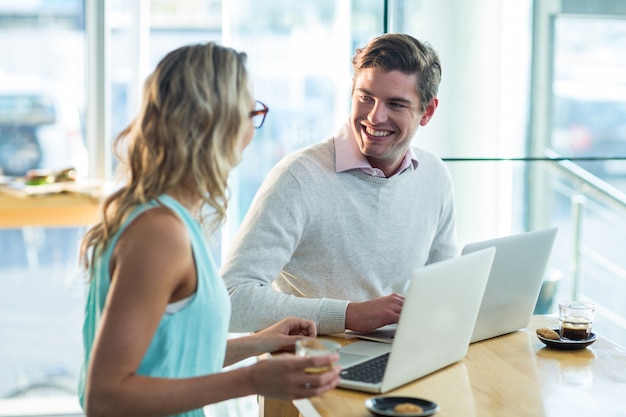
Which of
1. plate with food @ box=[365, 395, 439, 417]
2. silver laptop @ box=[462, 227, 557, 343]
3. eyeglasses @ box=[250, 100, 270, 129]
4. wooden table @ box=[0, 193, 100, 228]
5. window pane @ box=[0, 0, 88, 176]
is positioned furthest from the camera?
window pane @ box=[0, 0, 88, 176]

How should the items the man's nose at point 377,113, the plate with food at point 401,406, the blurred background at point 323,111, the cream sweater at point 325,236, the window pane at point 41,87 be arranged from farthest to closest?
the window pane at point 41,87 < the blurred background at point 323,111 < the man's nose at point 377,113 < the cream sweater at point 325,236 < the plate with food at point 401,406

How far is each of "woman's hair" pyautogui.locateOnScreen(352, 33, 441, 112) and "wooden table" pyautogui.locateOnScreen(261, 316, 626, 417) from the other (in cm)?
67

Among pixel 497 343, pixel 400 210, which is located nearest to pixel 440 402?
pixel 497 343

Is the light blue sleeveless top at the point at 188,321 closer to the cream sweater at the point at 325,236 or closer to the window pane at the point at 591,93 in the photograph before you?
the cream sweater at the point at 325,236

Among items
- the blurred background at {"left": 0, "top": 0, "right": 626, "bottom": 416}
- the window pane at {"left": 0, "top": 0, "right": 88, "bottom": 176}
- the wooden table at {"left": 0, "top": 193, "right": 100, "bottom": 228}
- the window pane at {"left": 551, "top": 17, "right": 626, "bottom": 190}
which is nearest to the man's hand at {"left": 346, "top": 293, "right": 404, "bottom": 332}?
the blurred background at {"left": 0, "top": 0, "right": 626, "bottom": 416}

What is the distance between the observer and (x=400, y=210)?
233cm

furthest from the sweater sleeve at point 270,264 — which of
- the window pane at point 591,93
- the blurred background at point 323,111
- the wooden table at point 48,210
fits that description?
the wooden table at point 48,210

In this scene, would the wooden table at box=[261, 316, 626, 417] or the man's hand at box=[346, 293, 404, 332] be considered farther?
the man's hand at box=[346, 293, 404, 332]

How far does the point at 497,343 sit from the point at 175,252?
36.3 inches

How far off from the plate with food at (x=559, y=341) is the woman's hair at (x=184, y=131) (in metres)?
0.87

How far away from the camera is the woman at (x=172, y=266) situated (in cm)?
136

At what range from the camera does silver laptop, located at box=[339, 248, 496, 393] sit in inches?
63.1

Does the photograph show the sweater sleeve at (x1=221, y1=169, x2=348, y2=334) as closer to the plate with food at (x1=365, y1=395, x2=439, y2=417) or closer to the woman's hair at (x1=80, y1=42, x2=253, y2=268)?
the plate with food at (x1=365, y1=395, x2=439, y2=417)

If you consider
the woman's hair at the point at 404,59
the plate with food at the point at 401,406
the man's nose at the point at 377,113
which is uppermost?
the woman's hair at the point at 404,59
